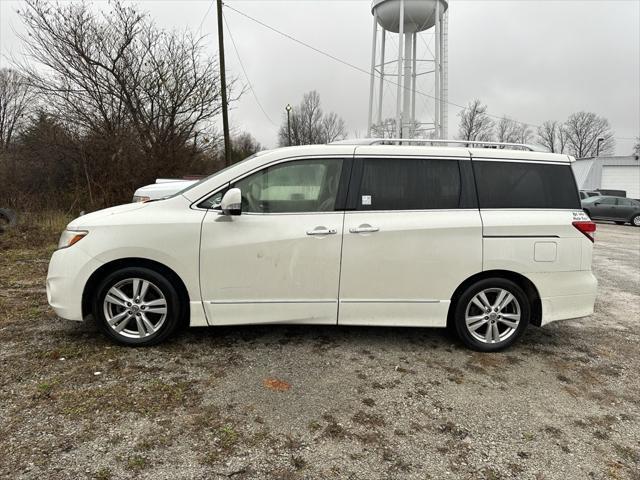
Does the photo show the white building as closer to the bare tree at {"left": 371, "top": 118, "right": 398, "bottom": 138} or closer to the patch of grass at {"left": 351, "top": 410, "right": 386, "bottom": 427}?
the bare tree at {"left": 371, "top": 118, "right": 398, "bottom": 138}

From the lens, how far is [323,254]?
3670mm

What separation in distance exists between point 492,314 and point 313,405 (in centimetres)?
195

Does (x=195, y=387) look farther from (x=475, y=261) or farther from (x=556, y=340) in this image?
(x=556, y=340)

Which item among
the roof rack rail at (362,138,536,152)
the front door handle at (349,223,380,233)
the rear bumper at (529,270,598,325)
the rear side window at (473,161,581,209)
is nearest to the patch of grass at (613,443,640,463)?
the rear bumper at (529,270,598,325)

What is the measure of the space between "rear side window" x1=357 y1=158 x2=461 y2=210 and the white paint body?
81mm

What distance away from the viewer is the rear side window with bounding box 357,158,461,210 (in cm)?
380

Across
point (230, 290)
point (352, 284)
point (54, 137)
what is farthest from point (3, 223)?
point (352, 284)

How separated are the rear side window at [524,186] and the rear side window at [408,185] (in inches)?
11.0

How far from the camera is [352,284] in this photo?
147 inches

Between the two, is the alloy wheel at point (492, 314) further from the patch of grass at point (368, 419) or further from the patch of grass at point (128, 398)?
the patch of grass at point (128, 398)

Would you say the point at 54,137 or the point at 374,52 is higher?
the point at 374,52

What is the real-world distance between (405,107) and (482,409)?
26.1 m

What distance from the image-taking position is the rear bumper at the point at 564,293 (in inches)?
153

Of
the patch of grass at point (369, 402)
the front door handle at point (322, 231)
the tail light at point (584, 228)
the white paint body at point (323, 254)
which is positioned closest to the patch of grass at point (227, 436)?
the patch of grass at point (369, 402)
